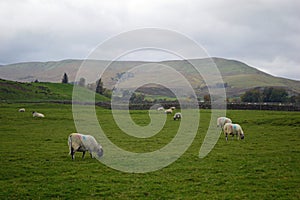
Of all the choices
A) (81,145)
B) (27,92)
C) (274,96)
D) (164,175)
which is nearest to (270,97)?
(274,96)

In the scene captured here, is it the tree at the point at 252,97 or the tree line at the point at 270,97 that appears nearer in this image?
the tree line at the point at 270,97

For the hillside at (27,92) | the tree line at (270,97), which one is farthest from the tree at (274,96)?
the hillside at (27,92)

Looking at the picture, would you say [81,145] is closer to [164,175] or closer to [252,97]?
[164,175]

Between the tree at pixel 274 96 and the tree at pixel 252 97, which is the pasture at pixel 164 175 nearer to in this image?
the tree at pixel 252 97

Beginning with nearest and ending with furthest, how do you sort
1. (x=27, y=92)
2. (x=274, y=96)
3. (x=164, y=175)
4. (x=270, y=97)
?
(x=164, y=175) < (x=27, y=92) < (x=270, y=97) < (x=274, y=96)

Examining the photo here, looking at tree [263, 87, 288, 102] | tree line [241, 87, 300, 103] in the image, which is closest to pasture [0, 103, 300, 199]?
tree line [241, 87, 300, 103]

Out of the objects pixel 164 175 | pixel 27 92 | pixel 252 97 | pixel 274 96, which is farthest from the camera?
pixel 252 97

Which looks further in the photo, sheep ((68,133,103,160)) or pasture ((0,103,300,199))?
sheep ((68,133,103,160))

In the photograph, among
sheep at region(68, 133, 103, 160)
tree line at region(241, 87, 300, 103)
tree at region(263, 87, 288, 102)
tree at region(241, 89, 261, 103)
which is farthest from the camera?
tree at region(241, 89, 261, 103)

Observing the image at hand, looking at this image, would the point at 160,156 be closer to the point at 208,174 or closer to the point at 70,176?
the point at 208,174

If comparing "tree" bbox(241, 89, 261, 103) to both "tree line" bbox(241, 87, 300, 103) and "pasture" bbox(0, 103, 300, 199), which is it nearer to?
"tree line" bbox(241, 87, 300, 103)

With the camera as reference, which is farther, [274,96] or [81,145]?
[274,96]

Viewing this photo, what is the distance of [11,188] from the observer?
41.9ft

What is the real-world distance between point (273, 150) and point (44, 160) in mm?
14805
